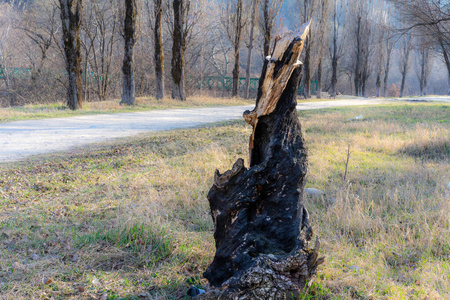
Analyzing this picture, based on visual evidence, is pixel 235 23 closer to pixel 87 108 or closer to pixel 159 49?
pixel 159 49

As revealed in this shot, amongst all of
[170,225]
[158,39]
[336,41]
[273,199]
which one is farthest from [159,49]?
[336,41]

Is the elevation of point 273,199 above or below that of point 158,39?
below

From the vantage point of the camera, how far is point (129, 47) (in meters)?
17.3

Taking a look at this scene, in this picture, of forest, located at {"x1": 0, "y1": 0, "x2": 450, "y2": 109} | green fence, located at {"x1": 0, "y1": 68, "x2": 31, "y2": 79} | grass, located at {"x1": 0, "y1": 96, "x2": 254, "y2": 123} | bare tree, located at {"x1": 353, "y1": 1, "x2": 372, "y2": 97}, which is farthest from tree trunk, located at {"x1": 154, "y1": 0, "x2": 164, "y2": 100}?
bare tree, located at {"x1": 353, "y1": 1, "x2": 372, "y2": 97}

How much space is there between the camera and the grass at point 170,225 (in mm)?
2826

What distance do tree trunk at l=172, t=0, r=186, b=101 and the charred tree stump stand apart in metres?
18.9

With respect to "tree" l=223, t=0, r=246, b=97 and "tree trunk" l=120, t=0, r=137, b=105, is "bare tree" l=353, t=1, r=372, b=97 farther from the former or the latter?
"tree trunk" l=120, t=0, r=137, b=105

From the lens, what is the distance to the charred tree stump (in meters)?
2.44

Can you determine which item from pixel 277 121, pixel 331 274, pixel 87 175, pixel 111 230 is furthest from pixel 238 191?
pixel 87 175

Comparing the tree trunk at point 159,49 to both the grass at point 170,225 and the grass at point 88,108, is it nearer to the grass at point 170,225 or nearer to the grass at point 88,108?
the grass at point 88,108

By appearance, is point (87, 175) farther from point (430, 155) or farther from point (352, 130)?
point (352, 130)

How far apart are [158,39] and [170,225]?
17.7 meters

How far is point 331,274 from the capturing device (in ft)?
9.79

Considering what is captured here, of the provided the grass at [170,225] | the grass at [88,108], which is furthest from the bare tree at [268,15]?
the grass at [170,225]
